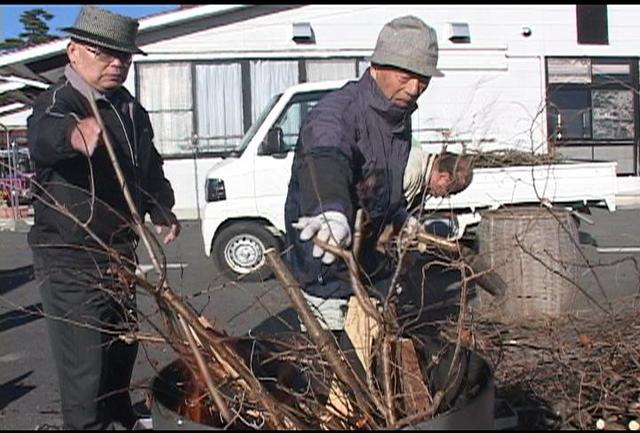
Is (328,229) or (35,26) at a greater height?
(35,26)

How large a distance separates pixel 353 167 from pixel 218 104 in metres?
13.2

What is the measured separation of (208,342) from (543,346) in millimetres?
1966

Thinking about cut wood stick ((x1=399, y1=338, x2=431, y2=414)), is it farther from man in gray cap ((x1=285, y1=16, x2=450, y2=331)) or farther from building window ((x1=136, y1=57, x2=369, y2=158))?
building window ((x1=136, y1=57, x2=369, y2=158))

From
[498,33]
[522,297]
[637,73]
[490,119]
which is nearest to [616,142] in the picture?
[637,73]

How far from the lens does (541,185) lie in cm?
835

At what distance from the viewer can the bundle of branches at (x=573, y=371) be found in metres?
2.89

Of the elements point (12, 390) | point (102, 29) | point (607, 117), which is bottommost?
point (12, 390)

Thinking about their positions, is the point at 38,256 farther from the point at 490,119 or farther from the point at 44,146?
the point at 490,119

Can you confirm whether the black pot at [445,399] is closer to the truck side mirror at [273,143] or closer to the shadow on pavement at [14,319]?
the shadow on pavement at [14,319]

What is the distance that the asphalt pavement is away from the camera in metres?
3.40

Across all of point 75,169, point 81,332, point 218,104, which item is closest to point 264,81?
point 218,104

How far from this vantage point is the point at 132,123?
327 centimetres

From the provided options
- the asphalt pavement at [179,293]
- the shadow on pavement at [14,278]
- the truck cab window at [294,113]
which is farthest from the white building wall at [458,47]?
the truck cab window at [294,113]

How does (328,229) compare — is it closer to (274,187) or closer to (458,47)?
(274,187)
